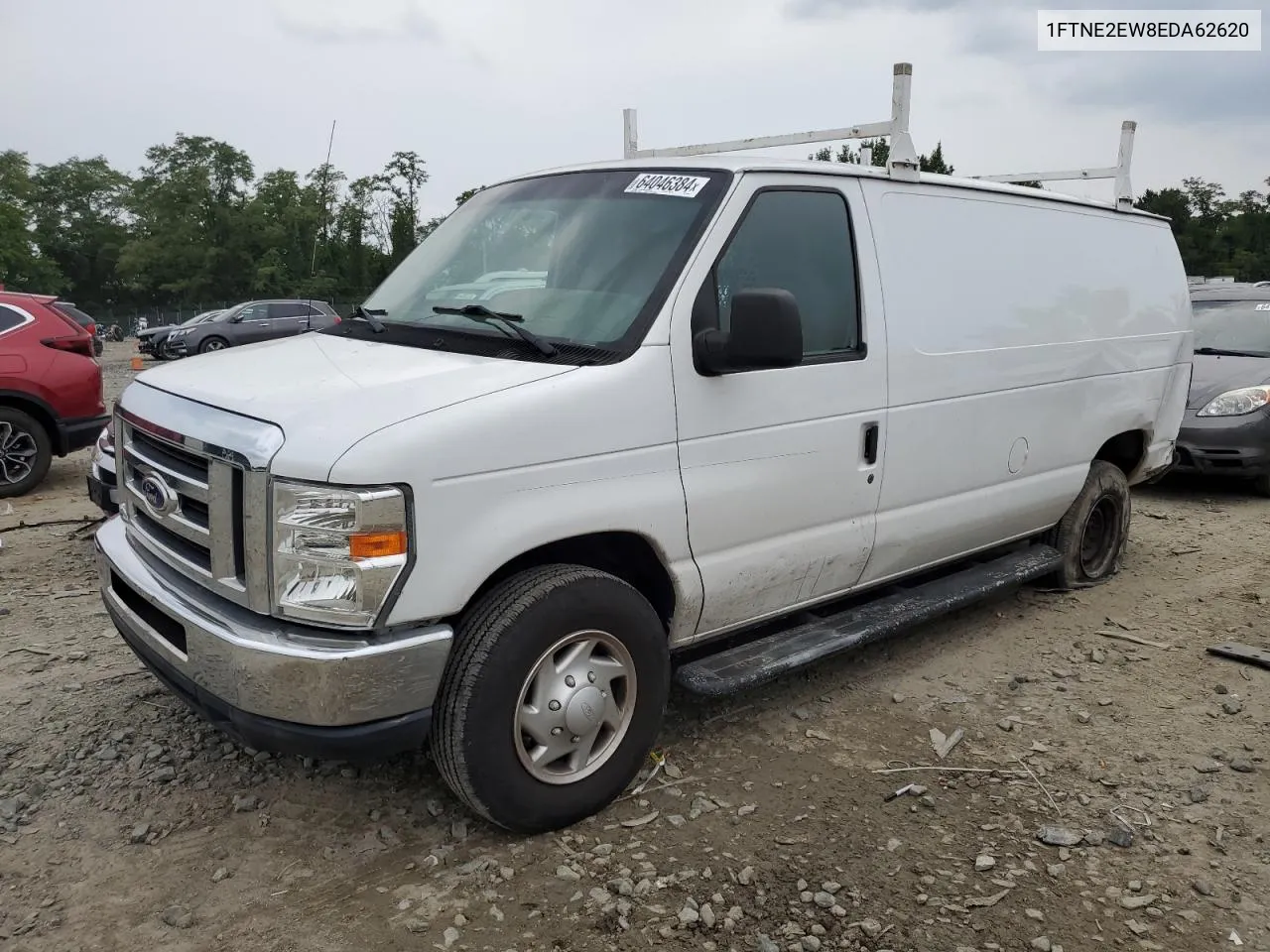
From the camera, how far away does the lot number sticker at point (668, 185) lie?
3.57m

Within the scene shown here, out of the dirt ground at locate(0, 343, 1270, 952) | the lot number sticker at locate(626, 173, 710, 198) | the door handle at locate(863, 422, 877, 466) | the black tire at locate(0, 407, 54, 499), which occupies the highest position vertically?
the lot number sticker at locate(626, 173, 710, 198)

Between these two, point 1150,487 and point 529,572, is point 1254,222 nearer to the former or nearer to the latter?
point 1150,487

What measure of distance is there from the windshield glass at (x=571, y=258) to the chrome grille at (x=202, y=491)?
909 millimetres

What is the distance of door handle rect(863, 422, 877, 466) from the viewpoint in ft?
13.0

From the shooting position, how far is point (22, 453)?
8.11 meters

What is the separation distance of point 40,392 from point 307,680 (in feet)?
21.9

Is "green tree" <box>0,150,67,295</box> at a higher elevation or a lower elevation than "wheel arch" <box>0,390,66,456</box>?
higher

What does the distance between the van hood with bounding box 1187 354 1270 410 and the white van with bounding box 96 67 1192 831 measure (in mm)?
4418

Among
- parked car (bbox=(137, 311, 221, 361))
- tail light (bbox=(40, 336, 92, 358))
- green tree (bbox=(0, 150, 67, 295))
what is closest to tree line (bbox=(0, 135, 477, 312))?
green tree (bbox=(0, 150, 67, 295))

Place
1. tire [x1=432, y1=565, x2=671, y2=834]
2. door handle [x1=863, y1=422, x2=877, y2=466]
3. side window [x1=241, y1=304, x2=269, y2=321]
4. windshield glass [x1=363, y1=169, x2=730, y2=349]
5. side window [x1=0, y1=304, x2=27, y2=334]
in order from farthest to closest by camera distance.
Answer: side window [x1=241, y1=304, x2=269, y2=321], side window [x1=0, y1=304, x2=27, y2=334], door handle [x1=863, y1=422, x2=877, y2=466], windshield glass [x1=363, y1=169, x2=730, y2=349], tire [x1=432, y1=565, x2=671, y2=834]

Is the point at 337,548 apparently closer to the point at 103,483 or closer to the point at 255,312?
the point at 103,483

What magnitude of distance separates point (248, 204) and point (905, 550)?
71926 mm

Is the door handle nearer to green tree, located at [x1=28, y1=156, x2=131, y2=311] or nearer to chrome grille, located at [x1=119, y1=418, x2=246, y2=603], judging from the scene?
chrome grille, located at [x1=119, y1=418, x2=246, y2=603]

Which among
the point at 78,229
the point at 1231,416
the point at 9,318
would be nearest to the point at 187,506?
the point at 9,318
